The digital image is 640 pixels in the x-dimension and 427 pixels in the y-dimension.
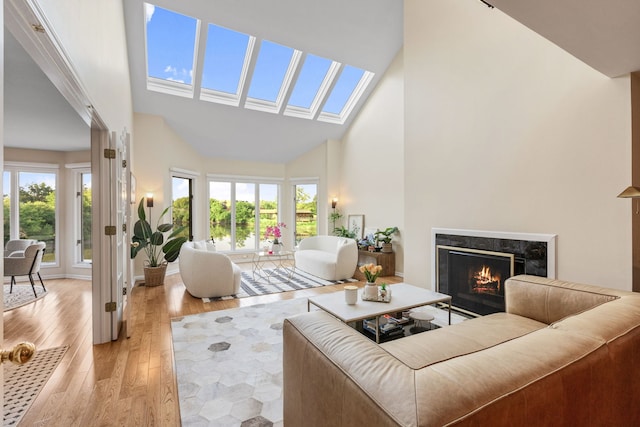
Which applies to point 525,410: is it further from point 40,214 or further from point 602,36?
point 40,214

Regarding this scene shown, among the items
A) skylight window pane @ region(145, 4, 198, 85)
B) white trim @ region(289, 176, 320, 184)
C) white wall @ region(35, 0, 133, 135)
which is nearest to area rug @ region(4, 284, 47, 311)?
white wall @ region(35, 0, 133, 135)

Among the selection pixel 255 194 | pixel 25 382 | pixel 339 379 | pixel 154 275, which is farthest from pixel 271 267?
pixel 339 379

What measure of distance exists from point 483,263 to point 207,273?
3.59 meters

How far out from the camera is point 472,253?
3.47 metres

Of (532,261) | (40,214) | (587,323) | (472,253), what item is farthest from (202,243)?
(587,323)

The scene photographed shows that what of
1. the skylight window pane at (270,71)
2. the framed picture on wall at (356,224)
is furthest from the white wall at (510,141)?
the framed picture on wall at (356,224)

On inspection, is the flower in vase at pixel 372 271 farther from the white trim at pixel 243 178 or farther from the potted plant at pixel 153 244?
the white trim at pixel 243 178

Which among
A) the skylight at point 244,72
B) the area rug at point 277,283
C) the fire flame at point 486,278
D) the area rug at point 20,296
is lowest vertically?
the area rug at point 277,283

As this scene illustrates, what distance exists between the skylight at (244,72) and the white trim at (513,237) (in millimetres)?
3838

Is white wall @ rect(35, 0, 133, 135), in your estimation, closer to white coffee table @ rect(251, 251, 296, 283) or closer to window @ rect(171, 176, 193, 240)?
window @ rect(171, 176, 193, 240)

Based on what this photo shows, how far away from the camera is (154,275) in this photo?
500cm

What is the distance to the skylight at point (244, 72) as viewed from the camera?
4.67m

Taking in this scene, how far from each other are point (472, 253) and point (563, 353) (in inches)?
103

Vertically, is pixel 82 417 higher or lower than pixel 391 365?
lower
